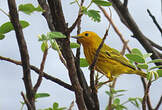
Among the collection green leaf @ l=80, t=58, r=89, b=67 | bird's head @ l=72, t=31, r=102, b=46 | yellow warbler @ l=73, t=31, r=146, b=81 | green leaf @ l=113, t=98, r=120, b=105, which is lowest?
green leaf @ l=113, t=98, r=120, b=105

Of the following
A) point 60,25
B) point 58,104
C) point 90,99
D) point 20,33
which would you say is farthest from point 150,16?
point 20,33

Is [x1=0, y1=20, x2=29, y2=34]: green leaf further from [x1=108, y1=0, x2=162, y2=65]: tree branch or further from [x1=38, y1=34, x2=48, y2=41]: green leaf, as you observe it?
[x1=108, y1=0, x2=162, y2=65]: tree branch

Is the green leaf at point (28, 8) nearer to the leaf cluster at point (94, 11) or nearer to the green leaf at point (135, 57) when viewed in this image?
the leaf cluster at point (94, 11)

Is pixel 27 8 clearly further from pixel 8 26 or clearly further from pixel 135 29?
pixel 135 29

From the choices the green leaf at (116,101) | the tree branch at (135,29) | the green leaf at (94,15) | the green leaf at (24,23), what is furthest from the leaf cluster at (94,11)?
the tree branch at (135,29)

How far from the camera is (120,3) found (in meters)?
2.26

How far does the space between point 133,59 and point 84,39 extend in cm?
133

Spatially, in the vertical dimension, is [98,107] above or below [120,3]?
below

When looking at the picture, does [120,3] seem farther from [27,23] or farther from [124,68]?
[27,23]

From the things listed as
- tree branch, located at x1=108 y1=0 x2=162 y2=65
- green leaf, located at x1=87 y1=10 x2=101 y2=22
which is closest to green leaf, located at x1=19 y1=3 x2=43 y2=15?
green leaf, located at x1=87 y1=10 x2=101 y2=22

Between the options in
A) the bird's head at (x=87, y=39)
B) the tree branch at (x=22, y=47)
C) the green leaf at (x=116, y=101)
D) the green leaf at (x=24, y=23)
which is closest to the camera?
the tree branch at (x=22, y=47)

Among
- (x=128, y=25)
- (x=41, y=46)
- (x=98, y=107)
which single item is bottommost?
(x=98, y=107)

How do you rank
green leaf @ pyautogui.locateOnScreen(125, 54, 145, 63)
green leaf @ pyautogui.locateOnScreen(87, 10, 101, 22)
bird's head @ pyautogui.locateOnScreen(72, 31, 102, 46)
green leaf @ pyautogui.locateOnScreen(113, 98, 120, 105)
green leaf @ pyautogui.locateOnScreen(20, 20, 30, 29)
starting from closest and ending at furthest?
green leaf @ pyautogui.locateOnScreen(20, 20, 30, 29)
green leaf @ pyautogui.locateOnScreen(87, 10, 101, 22)
green leaf @ pyautogui.locateOnScreen(125, 54, 145, 63)
green leaf @ pyautogui.locateOnScreen(113, 98, 120, 105)
bird's head @ pyautogui.locateOnScreen(72, 31, 102, 46)

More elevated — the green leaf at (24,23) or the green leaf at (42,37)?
the green leaf at (24,23)
